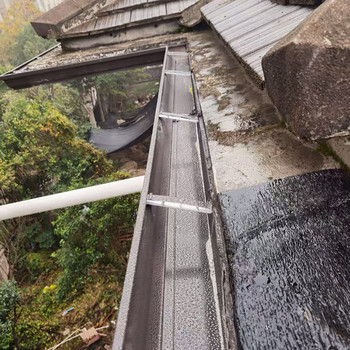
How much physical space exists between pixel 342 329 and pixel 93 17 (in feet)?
19.5

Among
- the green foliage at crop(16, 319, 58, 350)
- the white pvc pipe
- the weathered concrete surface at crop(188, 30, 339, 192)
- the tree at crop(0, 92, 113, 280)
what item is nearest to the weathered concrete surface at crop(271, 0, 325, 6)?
the weathered concrete surface at crop(188, 30, 339, 192)

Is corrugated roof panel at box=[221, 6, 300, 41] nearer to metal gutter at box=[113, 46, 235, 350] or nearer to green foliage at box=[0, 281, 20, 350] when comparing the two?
metal gutter at box=[113, 46, 235, 350]

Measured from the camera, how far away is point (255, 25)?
235 cm

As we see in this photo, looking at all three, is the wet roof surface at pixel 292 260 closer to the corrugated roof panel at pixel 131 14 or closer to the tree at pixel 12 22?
the corrugated roof panel at pixel 131 14

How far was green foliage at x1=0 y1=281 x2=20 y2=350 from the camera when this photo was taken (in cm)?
628

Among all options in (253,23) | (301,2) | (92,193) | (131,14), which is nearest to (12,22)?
(131,14)

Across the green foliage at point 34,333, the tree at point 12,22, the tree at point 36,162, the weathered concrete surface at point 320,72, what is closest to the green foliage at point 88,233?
the green foliage at point 34,333

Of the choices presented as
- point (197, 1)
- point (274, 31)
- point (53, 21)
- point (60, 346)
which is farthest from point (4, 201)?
point (274, 31)

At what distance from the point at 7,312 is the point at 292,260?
7889mm

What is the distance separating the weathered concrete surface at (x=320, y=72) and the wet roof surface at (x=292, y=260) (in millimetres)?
326

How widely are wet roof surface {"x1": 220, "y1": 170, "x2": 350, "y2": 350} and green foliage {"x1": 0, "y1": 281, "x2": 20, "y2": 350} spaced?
7421 millimetres

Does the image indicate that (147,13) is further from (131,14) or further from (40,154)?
(40,154)

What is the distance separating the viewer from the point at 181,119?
2053mm

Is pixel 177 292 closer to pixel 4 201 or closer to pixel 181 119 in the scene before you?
pixel 181 119
